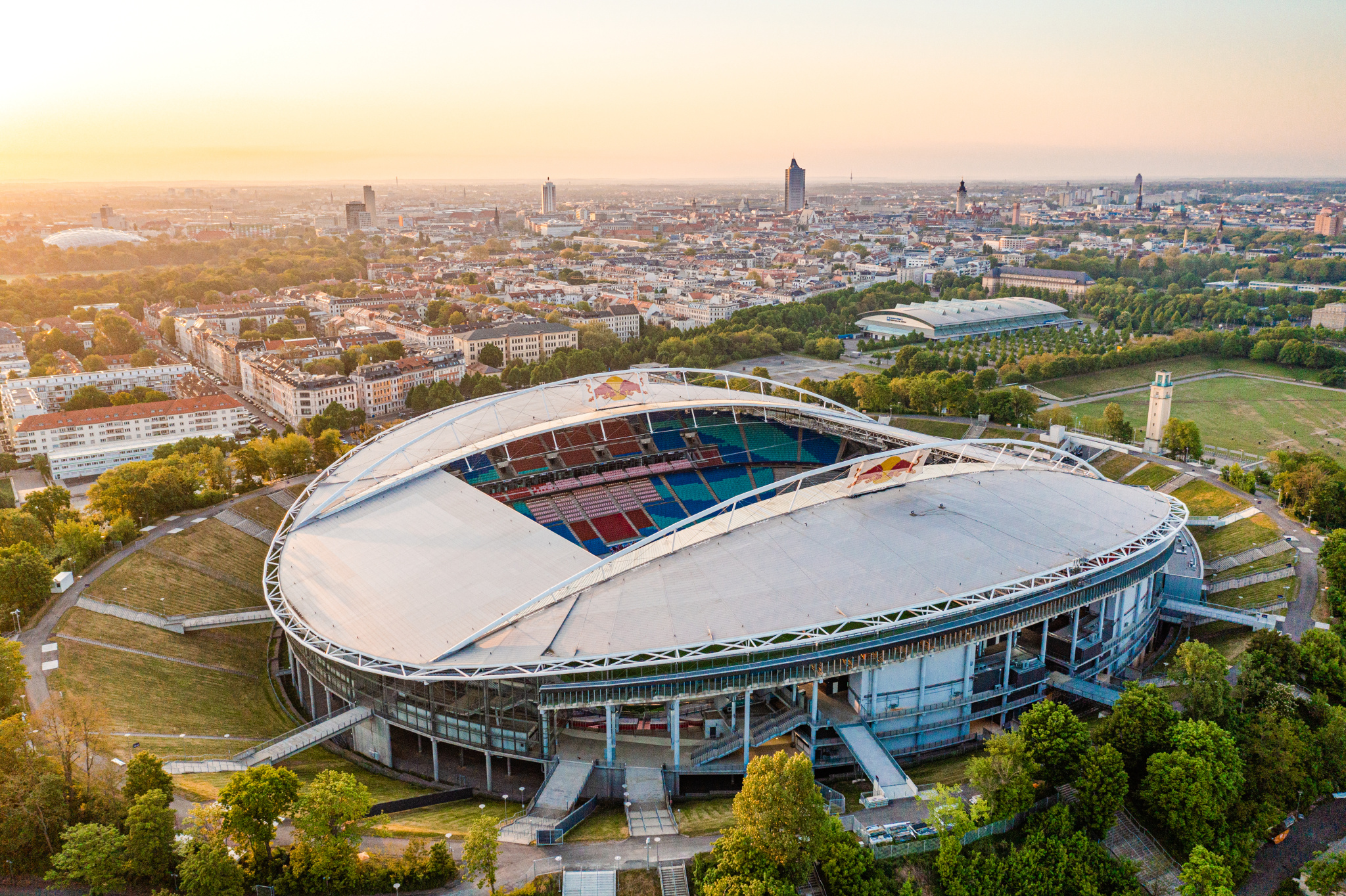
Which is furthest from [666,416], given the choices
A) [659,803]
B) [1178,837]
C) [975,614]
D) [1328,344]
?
[1328,344]

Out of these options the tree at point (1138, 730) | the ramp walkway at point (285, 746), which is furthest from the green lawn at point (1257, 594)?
the ramp walkway at point (285, 746)

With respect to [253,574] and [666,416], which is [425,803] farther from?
[666,416]

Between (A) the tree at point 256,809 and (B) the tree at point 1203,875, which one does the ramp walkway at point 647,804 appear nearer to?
(A) the tree at point 256,809

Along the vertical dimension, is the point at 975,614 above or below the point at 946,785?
above

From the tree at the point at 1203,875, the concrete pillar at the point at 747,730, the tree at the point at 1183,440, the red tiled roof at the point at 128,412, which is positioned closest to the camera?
the tree at the point at 1203,875

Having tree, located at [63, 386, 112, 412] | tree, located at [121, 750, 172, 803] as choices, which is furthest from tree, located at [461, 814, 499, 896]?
tree, located at [63, 386, 112, 412]

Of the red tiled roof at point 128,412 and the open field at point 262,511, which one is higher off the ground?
the red tiled roof at point 128,412
